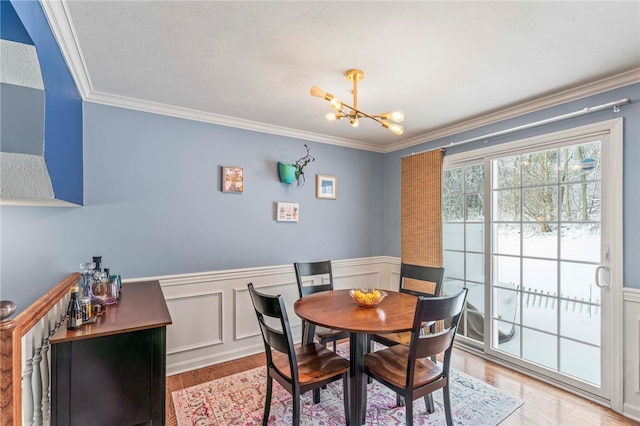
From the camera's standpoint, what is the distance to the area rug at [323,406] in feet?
7.05

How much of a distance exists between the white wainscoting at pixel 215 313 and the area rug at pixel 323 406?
396 millimetres

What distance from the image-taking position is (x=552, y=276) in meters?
2.70

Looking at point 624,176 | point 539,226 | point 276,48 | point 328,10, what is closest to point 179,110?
point 276,48

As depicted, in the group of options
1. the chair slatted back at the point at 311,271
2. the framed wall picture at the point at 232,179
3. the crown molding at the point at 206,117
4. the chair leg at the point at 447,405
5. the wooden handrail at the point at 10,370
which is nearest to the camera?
the wooden handrail at the point at 10,370

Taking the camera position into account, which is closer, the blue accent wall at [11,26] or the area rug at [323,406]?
the blue accent wall at [11,26]

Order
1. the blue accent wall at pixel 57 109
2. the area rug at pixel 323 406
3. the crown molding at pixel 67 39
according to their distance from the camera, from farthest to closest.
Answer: the area rug at pixel 323 406
the crown molding at pixel 67 39
the blue accent wall at pixel 57 109

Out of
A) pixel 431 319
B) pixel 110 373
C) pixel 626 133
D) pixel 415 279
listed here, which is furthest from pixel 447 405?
pixel 626 133

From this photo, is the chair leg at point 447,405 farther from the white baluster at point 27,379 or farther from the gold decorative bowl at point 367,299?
the white baluster at point 27,379

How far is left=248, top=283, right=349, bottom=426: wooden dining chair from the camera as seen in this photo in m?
1.76

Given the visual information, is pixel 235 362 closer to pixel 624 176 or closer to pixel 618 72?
pixel 624 176

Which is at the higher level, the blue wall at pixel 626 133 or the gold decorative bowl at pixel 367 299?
the blue wall at pixel 626 133

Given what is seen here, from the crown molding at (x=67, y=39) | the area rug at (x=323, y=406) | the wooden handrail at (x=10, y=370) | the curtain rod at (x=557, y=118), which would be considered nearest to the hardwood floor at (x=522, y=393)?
the area rug at (x=323, y=406)

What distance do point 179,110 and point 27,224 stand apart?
1.47 meters

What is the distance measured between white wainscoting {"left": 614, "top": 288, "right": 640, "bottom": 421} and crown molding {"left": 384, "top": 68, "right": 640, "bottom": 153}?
1.48 metres
